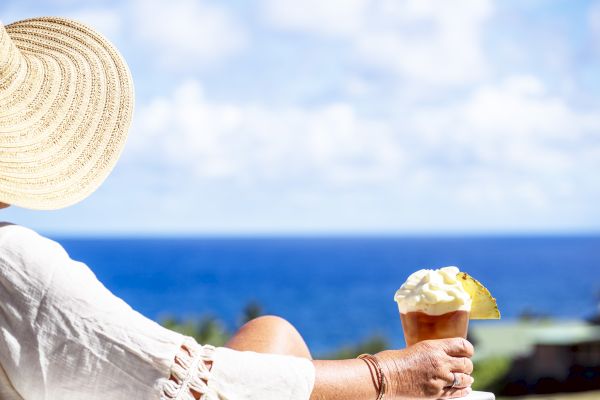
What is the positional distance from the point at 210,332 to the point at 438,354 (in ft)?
49.0

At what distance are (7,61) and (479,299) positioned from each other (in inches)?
51.4

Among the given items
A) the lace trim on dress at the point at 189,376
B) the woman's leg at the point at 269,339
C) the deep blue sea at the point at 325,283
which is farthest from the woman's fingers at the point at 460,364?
the deep blue sea at the point at 325,283

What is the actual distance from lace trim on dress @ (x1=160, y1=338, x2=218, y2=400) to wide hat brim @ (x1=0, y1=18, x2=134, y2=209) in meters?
0.46

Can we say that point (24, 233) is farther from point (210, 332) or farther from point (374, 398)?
point (210, 332)

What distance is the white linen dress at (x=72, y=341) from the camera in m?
1.62

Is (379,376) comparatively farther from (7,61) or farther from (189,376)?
(7,61)

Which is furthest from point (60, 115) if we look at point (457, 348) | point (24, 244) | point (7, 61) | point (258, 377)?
point (457, 348)

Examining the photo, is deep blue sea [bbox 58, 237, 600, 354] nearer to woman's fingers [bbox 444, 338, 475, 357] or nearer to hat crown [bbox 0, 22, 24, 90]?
hat crown [bbox 0, 22, 24, 90]

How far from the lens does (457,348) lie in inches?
79.7

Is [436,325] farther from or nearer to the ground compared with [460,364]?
farther from the ground

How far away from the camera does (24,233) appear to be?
1.68 m

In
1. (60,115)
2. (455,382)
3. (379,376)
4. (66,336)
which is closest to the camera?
(66,336)

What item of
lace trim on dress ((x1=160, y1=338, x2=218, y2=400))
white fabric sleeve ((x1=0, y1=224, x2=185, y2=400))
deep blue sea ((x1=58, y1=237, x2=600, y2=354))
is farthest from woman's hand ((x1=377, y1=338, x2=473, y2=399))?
deep blue sea ((x1=58, y1=237, x2=600, y2=354))

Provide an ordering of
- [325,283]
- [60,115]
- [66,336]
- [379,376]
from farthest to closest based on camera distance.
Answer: [325,283] → [60,115] → [379,376] → [66,336]
